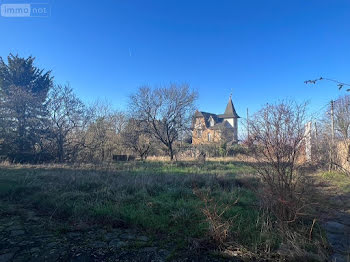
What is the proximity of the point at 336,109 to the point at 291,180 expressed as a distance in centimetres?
922

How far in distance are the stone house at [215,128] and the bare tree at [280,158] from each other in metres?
1.50

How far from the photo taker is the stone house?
17.5 m

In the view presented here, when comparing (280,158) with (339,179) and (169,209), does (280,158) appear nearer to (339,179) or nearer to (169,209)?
(169,209)

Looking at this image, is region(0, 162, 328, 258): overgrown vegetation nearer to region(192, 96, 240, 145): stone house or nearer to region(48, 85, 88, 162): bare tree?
region(192, 96, 240, 145): stone house

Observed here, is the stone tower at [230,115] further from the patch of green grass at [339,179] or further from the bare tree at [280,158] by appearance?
the bare tree at [280,158]

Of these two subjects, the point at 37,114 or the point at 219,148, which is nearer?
the point at 37,114

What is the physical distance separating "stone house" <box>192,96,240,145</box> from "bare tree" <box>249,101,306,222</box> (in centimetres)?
150

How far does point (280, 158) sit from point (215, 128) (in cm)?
2068

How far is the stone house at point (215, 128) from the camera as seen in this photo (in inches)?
690

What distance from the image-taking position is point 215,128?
23.4 metres

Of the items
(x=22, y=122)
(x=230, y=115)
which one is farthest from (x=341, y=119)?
(x=230, y=115)

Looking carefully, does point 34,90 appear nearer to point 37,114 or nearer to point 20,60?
point 20,60

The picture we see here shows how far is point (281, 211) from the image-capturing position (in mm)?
2945

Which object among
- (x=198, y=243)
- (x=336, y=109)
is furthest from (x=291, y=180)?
(x=336, y=109)
